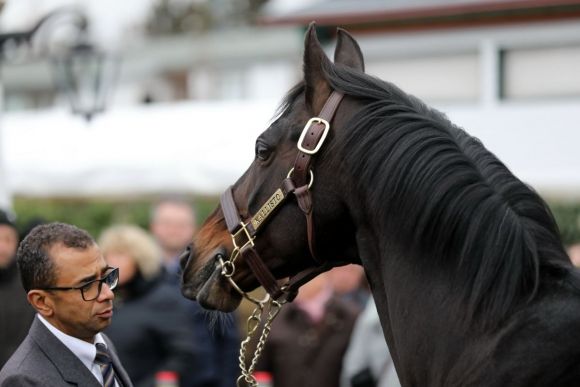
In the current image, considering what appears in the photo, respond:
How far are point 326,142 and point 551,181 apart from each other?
601 cm

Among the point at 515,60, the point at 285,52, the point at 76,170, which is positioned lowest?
the point at 285,52

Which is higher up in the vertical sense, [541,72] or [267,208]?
[267,208]

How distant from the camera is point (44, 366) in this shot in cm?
347

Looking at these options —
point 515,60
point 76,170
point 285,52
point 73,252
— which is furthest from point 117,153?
point 285,52

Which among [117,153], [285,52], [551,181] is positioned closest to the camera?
[551,181]

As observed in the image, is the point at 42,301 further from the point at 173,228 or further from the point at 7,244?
the point at 173,228

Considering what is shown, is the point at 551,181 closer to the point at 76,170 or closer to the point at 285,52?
the point at 76,170

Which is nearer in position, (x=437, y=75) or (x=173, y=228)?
(x=173, y=228)

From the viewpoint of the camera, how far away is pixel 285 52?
30.1m

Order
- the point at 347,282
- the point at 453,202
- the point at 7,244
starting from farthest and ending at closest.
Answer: the point at 347,282 < the point at 7,244 < the point at 453,202

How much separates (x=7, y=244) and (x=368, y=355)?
2481 millimetres

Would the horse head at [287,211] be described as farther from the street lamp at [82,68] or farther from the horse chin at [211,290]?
the street lamp at [82,68]

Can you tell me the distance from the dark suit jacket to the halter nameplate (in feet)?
2.36

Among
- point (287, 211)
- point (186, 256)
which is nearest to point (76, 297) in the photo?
point (186, 256)
